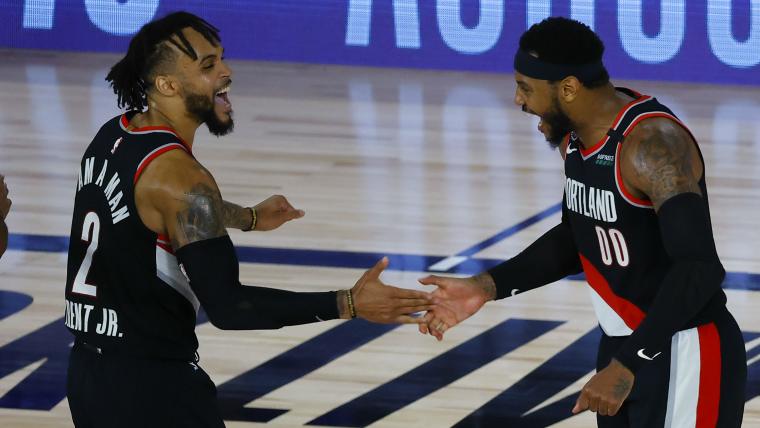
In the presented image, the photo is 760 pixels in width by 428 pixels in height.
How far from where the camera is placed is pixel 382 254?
6.80m

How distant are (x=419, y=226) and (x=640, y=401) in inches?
165

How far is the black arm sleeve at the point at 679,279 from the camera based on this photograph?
9.69 ft

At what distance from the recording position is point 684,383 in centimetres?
322

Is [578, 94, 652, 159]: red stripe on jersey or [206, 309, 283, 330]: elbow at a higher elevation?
[578, 94, 652, 159]: red stripe on jersey

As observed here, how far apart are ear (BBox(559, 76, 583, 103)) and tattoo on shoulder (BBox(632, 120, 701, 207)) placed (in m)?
0.23

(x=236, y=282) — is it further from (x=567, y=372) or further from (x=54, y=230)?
(x=54, y=230)

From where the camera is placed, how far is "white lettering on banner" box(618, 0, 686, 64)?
12.0 m

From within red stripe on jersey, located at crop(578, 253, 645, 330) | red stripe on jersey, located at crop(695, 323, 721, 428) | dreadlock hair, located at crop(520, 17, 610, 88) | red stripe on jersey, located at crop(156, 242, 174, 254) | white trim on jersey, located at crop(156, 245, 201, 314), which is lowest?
red stripe on jersey, located at crop(695, 323, 721, 428)

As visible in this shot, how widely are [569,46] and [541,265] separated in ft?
2.27

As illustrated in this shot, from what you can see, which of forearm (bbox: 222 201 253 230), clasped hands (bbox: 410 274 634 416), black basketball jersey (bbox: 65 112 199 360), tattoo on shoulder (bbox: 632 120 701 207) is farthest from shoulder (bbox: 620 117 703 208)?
forearm (bbox: 222 201 253 230)

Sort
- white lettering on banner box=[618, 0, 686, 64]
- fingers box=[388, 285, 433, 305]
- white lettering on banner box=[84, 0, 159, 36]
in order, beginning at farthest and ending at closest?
white lettering on banner box=[84, 0, 159, 36], white lettering on banner box=[618, 0, 686, 64], fingers box=[388, 285, 433, 305]

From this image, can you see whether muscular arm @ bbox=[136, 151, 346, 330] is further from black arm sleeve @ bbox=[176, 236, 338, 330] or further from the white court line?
the white court line

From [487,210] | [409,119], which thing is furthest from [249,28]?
[487,210]

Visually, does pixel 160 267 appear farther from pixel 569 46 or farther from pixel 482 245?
pixel 482 245
